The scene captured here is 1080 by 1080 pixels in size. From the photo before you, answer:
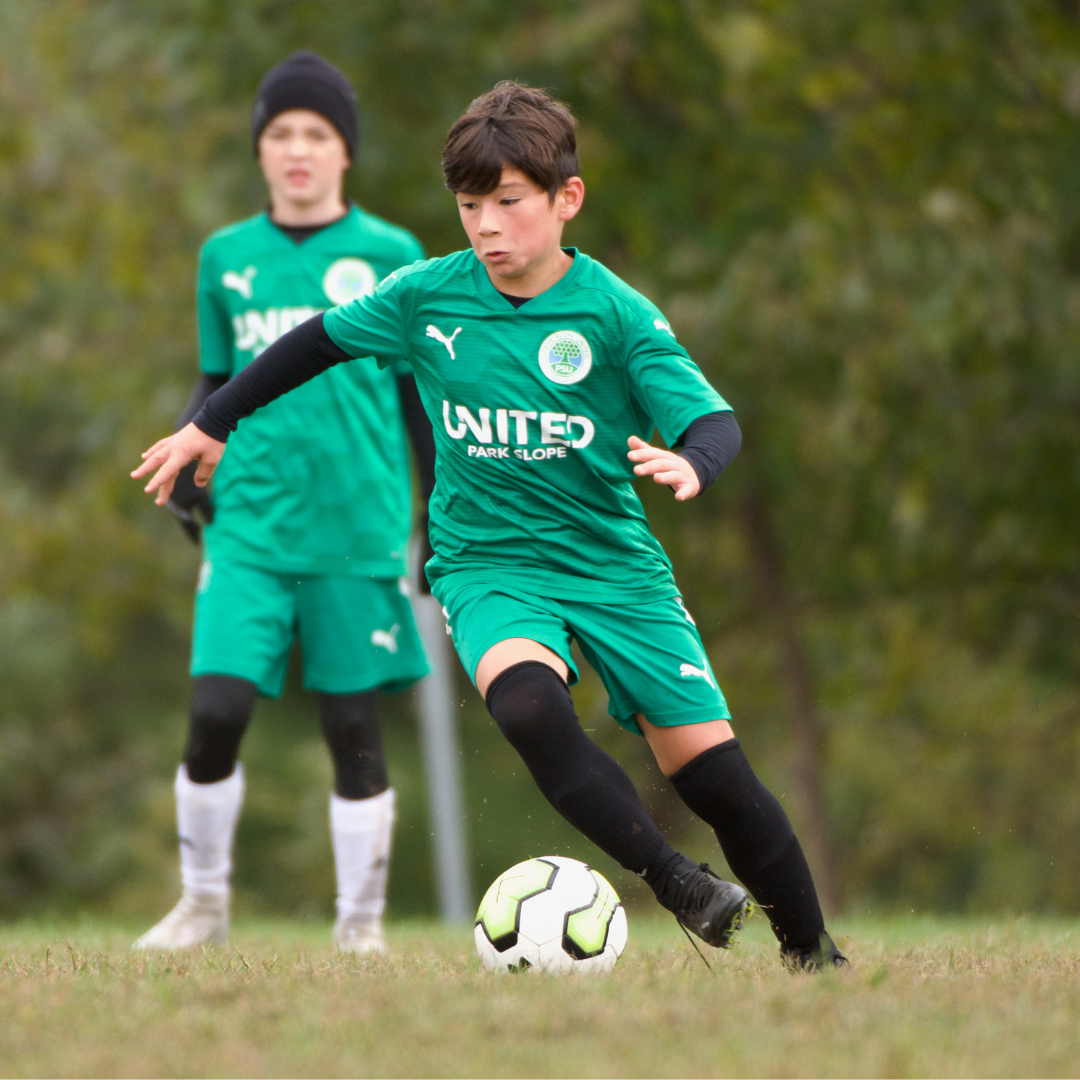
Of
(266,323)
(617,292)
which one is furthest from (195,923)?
(617,292)

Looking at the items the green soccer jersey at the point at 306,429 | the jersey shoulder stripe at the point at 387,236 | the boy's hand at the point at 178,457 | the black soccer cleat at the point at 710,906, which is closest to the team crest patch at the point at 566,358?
the boy's hand at the point at 178,457

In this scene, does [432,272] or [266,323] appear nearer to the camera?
[432,272]

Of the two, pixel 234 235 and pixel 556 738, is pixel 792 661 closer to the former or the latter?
pixel 234 235

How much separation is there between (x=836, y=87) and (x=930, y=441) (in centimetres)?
240

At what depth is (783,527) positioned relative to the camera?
1202 centimetres

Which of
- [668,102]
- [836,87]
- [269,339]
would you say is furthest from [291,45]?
[269,339]

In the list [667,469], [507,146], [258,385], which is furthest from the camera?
[258,385]

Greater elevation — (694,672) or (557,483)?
(557,483)

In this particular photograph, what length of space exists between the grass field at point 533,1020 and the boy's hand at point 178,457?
4.09 ft

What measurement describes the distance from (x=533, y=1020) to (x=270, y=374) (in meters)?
1.97

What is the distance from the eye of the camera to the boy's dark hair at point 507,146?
398 cm

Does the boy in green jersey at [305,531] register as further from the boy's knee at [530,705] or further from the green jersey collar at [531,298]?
the boy's knee at [530,705]

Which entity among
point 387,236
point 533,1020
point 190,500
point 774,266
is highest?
point 774,266

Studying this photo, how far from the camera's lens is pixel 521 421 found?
13.5 feet
